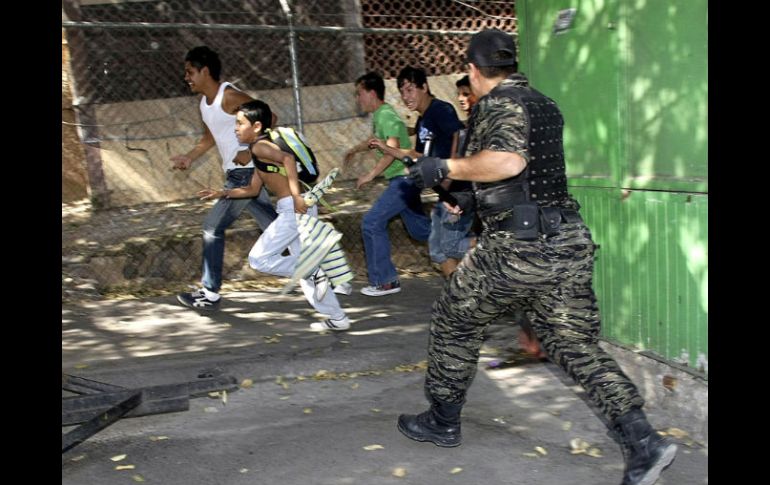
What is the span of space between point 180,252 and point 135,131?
5.91 feet

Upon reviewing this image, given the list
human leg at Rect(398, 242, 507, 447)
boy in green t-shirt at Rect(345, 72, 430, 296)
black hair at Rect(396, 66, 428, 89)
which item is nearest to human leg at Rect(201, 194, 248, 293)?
boy in green t-shirt at Rect(345, 72, 430, 296)

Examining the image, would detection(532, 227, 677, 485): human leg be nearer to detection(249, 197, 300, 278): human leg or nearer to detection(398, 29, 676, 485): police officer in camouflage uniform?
detection(398, 29, 676, 485): police officer in camouflage uniform

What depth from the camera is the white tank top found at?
7.15 m

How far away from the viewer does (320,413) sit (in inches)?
197

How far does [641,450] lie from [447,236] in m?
3.11

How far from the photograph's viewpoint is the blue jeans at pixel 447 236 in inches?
264

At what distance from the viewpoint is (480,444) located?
4523 mm

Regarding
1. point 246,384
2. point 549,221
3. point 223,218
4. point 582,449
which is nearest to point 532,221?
point 549,221

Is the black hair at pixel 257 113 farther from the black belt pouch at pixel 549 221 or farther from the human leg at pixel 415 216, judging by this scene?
the black belt pouch at pixel 549 221

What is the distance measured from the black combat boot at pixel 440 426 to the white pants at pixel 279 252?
2.17 meters
